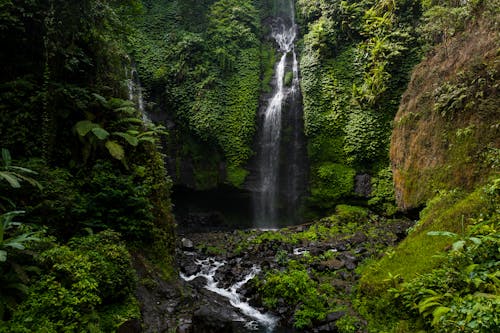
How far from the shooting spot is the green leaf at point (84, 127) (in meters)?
6.99

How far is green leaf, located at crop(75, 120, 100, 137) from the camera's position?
6986 millimetres

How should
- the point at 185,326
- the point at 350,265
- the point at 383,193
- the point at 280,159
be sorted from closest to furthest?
the point at 185,326 → the point at 350,265 → the point at 383,193 → the point at 280,159

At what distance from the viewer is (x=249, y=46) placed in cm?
2139

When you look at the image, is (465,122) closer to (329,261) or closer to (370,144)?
(329,261)

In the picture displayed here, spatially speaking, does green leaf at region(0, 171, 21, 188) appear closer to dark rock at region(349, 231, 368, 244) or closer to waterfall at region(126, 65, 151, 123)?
dark rock at region(349, 231, 368, 244)

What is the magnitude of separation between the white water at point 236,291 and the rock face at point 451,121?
5686 millimetres

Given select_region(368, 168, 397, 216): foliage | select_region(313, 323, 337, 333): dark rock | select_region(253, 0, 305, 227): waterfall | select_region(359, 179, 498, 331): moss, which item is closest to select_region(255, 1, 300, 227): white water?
select_region(253, 0, 305, 227): waterfall

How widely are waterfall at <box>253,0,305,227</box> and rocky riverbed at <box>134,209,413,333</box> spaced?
242cm

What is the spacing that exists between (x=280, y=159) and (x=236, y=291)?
9.96 m

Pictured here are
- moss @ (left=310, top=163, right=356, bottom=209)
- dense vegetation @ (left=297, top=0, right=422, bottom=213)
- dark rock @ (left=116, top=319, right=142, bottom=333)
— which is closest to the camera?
dark rock @ (left=116, top=319, right=142, bottom=333)

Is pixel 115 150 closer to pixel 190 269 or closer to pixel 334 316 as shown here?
pixel 190 269

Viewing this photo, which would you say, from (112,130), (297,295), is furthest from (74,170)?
(297,295)

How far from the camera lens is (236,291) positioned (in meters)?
9.05

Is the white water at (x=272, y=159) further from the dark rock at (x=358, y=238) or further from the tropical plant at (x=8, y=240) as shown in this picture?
the tropical plant at (x=8, y=240)
